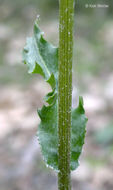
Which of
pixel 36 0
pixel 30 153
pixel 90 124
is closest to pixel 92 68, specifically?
pixel 90 124

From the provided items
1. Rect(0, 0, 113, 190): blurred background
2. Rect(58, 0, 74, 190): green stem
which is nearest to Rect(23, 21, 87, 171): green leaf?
Rect(58, 0, 74, 190): green stem

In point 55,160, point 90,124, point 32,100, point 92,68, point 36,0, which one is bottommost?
point 55,160

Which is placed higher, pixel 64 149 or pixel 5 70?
pixel 5 70

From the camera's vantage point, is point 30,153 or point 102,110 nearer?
point 30,153

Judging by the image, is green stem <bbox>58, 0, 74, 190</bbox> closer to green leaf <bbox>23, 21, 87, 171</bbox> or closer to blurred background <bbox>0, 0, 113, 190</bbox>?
green leaf <bbox>23, 21, 87, 171</bbox>

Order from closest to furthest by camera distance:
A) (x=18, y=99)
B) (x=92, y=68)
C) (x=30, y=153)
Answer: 1. (x=30, y=153)
2. (x=18, y=99)
3. (x=92, y=68)

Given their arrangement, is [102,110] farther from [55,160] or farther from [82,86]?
[55,160]
